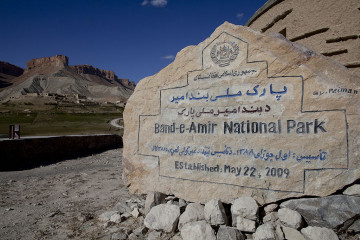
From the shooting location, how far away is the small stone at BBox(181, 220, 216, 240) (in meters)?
2.78

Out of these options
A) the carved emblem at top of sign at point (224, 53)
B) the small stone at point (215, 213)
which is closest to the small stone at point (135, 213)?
the small stone at point (215, 213)

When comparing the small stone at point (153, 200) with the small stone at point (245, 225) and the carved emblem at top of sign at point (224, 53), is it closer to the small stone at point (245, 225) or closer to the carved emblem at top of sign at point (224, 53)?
the small stone at point (245, 225)

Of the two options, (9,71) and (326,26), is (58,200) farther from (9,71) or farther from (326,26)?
(9,71)

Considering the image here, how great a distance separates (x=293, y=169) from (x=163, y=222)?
1661 mm

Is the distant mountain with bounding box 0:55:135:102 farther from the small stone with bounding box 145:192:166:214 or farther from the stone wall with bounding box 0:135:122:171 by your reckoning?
Result: the small stone with bounding box 145:192:166:214

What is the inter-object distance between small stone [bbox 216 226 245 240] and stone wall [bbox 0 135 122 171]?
262 inches

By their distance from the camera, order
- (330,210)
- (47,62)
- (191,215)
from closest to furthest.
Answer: (330,210)
(191,215)
(47,62)

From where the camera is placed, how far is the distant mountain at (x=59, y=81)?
88.1 meters

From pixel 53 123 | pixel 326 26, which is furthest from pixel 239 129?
pixel 53 123

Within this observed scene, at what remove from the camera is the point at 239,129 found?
329 centimetres

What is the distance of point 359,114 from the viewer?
273cm

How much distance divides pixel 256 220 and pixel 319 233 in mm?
623

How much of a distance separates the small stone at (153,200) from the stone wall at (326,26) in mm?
5430

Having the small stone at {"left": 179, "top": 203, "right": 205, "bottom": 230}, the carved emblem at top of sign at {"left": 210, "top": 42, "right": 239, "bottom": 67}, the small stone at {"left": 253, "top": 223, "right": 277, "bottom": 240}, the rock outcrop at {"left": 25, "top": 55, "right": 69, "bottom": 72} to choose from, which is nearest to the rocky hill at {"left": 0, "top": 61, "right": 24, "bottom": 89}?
the rock outcrop at {"left": 25, "top": 55, "right": 69, "bottom": 72}
